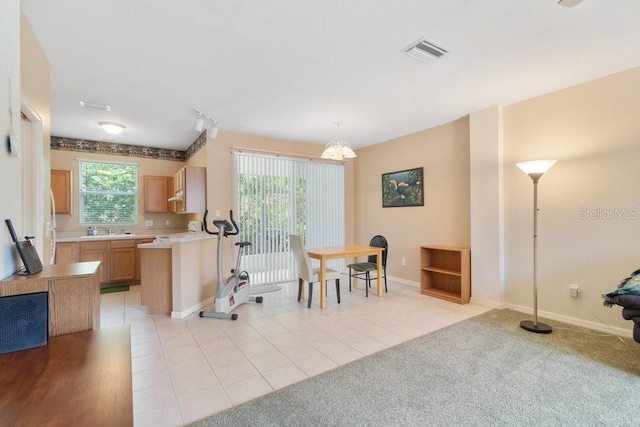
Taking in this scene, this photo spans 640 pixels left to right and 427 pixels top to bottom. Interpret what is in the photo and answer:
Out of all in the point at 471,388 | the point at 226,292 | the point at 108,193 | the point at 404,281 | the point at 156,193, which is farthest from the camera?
the point at 156,193

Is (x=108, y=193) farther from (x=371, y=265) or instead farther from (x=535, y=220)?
(x=535, y=220)

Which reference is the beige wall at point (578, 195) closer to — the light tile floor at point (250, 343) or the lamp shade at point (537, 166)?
the lamp shade at point (537, 166)

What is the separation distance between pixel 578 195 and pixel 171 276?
4692 millimetres

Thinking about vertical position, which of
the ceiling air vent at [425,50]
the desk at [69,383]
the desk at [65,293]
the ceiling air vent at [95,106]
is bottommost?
the desk at [69,383]

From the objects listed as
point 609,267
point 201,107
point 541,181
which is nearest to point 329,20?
point 201,107

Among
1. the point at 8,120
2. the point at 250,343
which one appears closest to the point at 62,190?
the point at 8,120

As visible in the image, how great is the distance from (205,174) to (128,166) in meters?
2.13

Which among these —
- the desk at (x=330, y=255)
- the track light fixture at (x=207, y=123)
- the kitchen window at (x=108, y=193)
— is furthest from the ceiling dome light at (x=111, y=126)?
the desk at (x=330, y=255)

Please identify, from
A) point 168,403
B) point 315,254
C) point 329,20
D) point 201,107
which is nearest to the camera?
point 168,403

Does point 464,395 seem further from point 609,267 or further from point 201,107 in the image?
point 201,107

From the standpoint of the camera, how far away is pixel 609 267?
2969 millimetres

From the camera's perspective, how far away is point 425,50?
243cm

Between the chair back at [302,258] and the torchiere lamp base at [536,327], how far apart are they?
2412 millimetres

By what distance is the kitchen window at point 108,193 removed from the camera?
5.34 m
